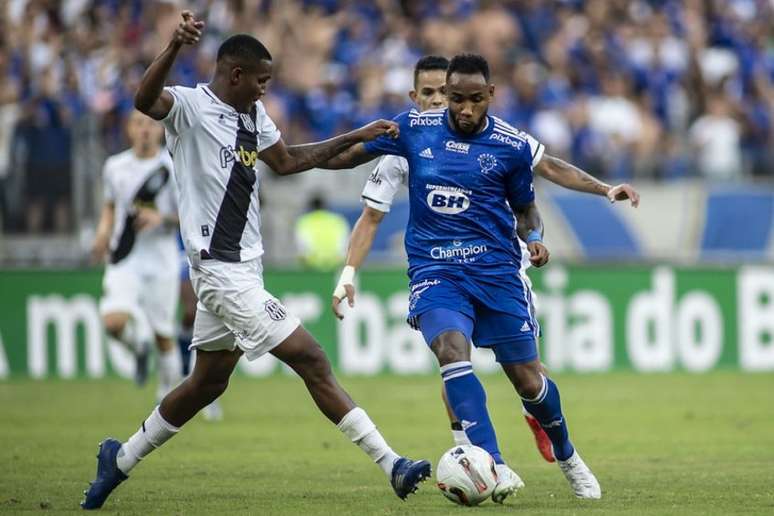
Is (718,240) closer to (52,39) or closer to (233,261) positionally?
(52,39)

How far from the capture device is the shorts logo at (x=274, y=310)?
29.6 ft

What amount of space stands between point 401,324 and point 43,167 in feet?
18.3

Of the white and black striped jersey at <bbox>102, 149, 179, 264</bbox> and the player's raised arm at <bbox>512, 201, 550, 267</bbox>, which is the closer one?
the player's raised arm at <bbox>512, 201, 550, 267</bbox>

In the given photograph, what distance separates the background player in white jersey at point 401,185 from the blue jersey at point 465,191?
38 centimetres

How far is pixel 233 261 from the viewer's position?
29.7 feet

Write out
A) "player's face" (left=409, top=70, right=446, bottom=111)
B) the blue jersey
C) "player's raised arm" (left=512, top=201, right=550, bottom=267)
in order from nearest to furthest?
the blue jersey, "player's raised arm" (left=512, top=201, right=550, bottom=267), "player's face" (left=409, top=70, right=446, bottom=111)

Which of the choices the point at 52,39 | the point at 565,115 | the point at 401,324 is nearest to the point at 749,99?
the point at 565,115

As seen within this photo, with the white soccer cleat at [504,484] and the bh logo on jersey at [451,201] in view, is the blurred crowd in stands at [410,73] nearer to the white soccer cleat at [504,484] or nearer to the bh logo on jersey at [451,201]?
the bh logo on jersey at [451,201]

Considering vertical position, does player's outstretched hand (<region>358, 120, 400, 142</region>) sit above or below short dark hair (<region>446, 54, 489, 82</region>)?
below

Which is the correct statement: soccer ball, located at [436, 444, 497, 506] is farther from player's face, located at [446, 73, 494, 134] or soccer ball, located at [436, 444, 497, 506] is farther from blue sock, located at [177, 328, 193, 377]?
blue sock, located at [177, 328, 193, 377]

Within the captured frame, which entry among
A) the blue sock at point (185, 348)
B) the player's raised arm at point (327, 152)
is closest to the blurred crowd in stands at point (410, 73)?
the blue sock at point (185, 348)

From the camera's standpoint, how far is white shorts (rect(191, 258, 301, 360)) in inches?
353

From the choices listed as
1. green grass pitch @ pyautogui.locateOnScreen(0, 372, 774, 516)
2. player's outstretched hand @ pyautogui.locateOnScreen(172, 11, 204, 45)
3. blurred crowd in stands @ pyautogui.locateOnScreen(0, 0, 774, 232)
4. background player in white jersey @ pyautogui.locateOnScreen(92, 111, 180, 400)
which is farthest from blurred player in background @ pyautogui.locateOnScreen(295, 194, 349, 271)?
player's outstretched hand @ pyautogui.locateOnScreen(172, 11, 204, 45)

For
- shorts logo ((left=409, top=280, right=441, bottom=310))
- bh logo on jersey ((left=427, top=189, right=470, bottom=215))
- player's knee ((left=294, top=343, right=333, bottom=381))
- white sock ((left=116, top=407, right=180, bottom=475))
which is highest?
bh logo on jersey ((left=427, top=189, right=470, bottom=215))
